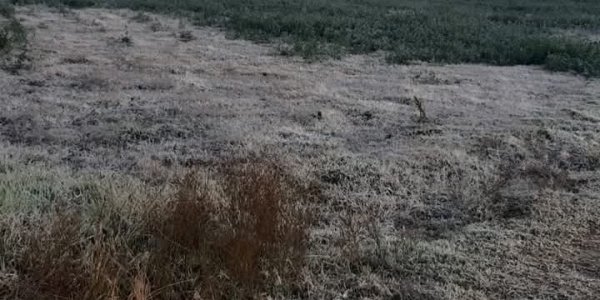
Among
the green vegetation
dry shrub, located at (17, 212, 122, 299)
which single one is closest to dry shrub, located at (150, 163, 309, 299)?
dry shrub, located at (17, 212, 122, 299)

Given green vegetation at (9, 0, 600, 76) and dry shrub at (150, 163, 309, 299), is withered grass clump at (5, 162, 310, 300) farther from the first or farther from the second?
green vegetation at (9, 0, 600, 76)

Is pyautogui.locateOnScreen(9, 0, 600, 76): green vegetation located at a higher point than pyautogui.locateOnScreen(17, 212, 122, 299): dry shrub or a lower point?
lower

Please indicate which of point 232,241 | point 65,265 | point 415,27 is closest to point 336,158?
point 232,241

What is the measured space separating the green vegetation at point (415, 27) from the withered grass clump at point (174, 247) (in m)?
9.65

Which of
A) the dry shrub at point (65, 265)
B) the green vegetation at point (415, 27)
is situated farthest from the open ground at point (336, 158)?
the green vegetation at point (415, 27)

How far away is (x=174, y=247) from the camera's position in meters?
4.88

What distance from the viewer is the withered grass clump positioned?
4195 mm

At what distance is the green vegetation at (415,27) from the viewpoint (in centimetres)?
1555

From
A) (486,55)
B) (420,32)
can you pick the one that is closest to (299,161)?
(486,55)

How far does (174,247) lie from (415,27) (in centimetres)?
1582

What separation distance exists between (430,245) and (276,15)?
49.4ft

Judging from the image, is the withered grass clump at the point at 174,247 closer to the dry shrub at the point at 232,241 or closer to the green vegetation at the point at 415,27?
the dry shrub at the point at 232,241

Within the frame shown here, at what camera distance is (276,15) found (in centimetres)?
1967

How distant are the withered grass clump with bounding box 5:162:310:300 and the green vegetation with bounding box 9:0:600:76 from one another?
9651 mm
